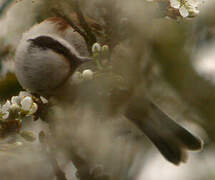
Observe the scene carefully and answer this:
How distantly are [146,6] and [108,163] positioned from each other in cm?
33

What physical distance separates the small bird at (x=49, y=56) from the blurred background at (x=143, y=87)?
0.05 meters

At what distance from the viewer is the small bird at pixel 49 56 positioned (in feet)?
3.00

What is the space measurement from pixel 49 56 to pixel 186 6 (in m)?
0.33

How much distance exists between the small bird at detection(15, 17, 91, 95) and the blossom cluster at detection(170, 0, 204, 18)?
219 millimetres

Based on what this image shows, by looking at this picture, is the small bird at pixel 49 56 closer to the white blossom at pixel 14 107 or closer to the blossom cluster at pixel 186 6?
the white blossom at pixel 14 107

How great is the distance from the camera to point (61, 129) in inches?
33.5

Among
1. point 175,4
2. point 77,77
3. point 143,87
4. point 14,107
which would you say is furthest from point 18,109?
point 175,4

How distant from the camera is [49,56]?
925 mm

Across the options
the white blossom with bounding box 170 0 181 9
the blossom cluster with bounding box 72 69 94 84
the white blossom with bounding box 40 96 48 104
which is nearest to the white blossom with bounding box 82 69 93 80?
the blossom cluster with bounding box 72 69 94 84

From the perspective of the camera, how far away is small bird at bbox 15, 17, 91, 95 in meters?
0.91

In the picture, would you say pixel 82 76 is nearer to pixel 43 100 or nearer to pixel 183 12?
pixel 43 100

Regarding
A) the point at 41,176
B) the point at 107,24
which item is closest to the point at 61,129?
the point at 41,176

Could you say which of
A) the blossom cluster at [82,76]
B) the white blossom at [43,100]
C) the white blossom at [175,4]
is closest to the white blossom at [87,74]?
the blossom cluster at [82,76]

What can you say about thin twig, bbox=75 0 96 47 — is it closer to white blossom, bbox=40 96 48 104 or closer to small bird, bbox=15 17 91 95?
small bird, bbox=15 17 91 95
